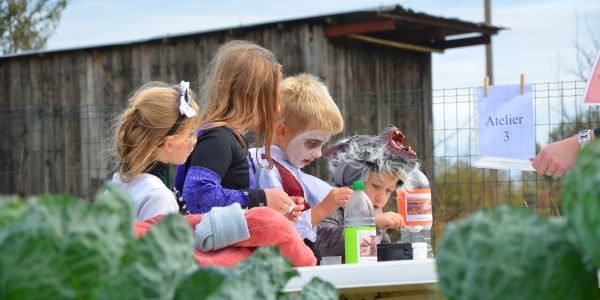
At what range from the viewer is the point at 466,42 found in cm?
1786

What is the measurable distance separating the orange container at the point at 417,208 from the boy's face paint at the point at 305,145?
1.51ft

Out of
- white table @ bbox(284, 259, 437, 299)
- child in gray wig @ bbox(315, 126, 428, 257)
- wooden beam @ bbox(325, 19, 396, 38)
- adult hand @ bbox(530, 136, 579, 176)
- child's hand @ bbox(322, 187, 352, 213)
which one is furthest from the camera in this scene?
wooden beam @ bbox(325, 19, 396, 38)

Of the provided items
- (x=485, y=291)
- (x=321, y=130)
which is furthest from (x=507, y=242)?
(x=321, y=130)

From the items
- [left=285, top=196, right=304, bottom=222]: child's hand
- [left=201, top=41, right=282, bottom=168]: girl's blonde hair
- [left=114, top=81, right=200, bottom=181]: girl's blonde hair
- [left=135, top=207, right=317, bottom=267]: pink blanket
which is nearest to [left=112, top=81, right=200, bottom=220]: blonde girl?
[left=114, top=81, right=200, bottom=181]: girl's blonde hair

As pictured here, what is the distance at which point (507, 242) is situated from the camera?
0.54 metres

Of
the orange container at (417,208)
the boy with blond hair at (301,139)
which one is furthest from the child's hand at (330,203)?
the orange container at (417,208)

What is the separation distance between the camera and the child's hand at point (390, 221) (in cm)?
449

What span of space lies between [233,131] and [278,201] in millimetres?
363

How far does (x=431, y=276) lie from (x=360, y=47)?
14.7m

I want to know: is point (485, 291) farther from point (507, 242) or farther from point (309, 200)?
point (309, 200)

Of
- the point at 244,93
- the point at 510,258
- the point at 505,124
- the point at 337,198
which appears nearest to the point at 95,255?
the point at 510,258

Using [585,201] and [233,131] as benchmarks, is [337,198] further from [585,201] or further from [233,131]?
[585,201]

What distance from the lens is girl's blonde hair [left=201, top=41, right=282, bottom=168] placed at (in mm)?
4117

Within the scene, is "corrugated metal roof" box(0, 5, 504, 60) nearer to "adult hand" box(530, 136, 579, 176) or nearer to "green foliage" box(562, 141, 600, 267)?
"adult hand" box(530, 136, 579, 176)
